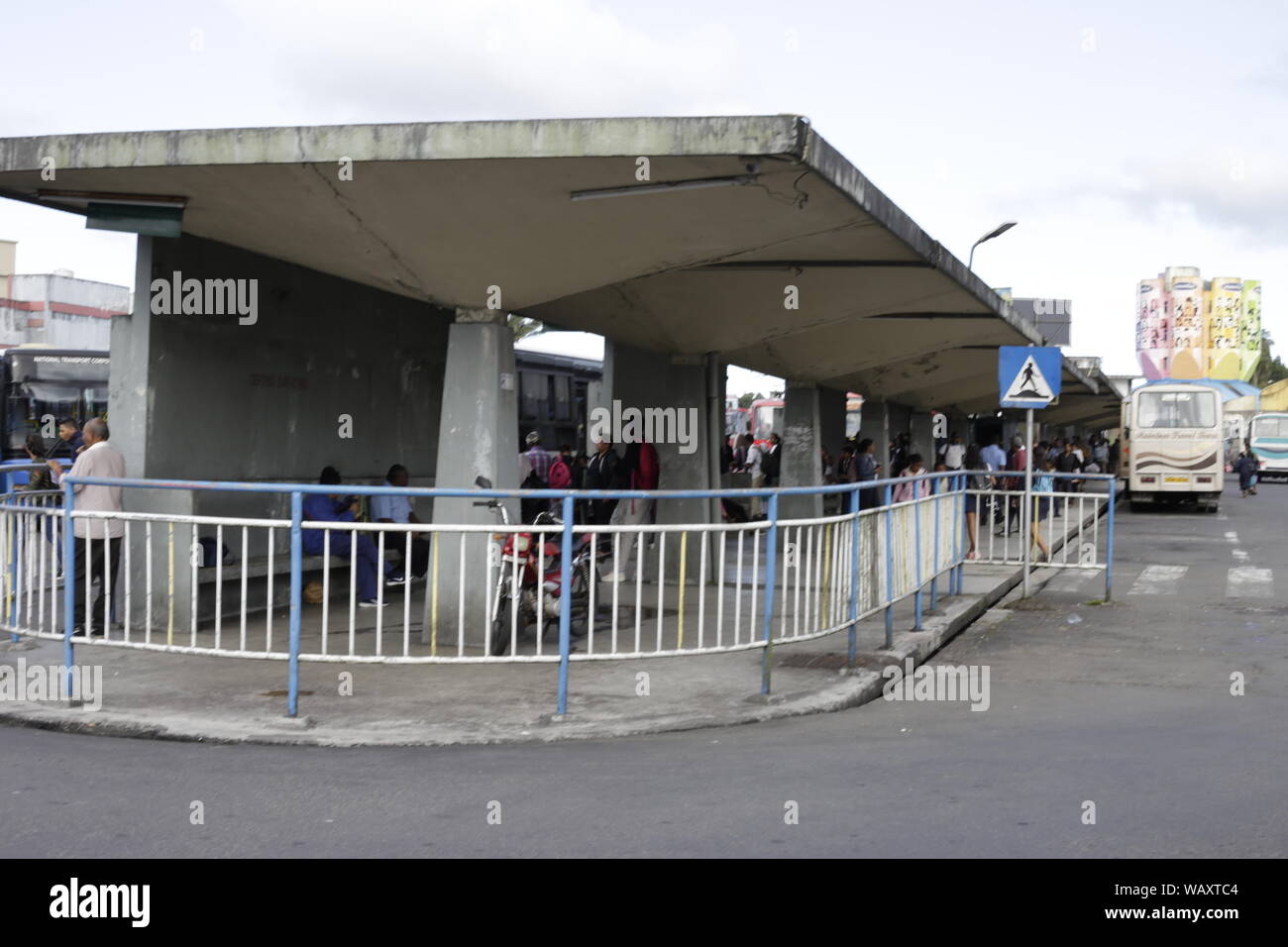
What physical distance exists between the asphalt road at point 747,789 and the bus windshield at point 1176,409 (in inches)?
1080

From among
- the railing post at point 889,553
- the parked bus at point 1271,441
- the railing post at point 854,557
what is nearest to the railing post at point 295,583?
the railing post at point 854,557

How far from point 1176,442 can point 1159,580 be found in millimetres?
18898

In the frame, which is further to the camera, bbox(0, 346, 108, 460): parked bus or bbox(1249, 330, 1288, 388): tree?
bbox(1249, 330, 1288, 388): tree

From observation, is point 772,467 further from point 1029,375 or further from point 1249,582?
point 1029,375

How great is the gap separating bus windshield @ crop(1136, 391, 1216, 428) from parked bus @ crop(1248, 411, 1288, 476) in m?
30.5

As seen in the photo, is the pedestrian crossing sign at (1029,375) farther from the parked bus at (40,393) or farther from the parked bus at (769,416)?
the parked bus at (769,416)

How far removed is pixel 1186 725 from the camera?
7.77 meters

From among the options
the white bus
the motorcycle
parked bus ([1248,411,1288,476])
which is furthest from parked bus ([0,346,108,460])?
parked bus ([1248,411,1288,476])

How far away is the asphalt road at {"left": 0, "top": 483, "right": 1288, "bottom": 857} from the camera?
5098 mm

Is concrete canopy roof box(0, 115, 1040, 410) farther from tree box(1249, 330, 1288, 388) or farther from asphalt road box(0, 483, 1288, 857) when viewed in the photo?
tree box(1249, 330, 1288, 388)

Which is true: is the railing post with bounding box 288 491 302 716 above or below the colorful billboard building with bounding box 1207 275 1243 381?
below

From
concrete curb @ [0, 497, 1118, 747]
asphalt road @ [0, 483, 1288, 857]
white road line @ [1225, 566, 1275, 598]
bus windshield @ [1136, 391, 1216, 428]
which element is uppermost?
bus windshield @ [1136, 391, 1216, 428]

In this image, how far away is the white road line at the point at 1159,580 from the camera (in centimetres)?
1555

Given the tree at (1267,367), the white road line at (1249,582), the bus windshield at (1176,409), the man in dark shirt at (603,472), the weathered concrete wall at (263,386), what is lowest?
the white road line at (1249,582)
